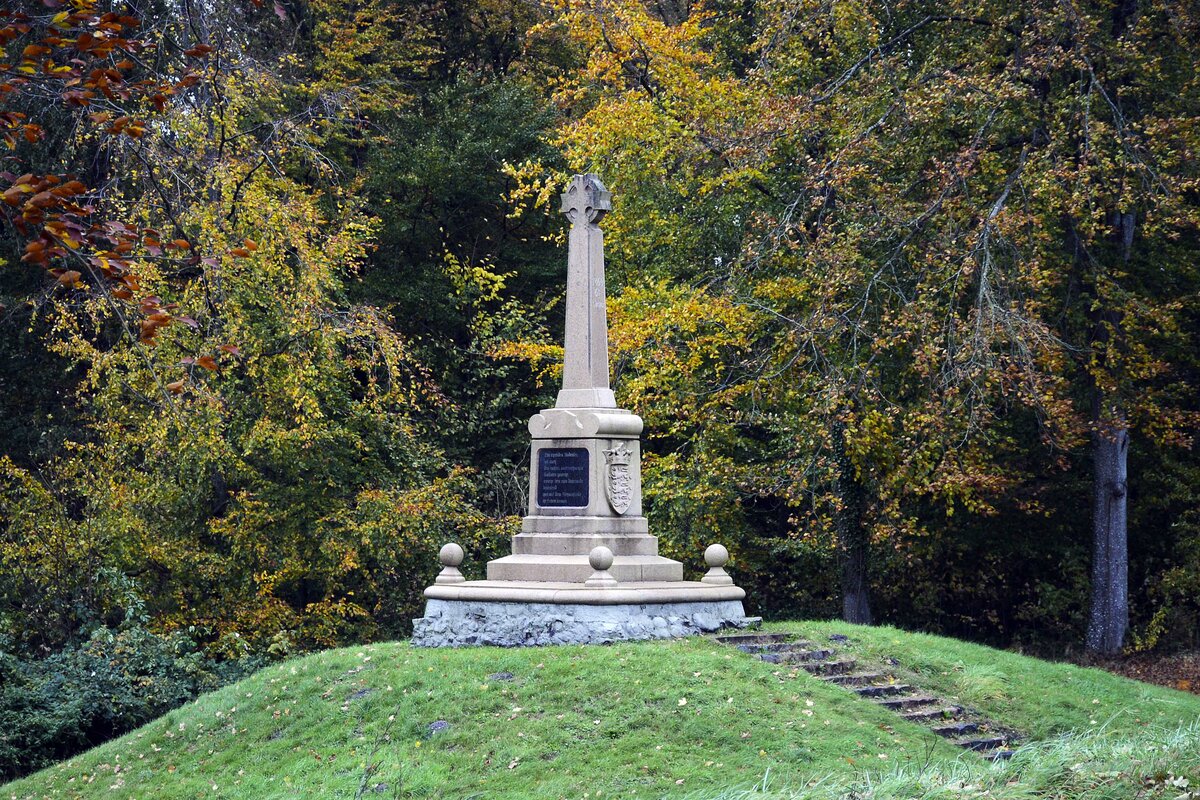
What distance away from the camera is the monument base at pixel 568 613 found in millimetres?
14039

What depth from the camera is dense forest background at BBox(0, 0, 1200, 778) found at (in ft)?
57.4

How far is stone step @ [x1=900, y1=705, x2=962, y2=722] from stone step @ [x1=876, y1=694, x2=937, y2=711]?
Result: 145 millimetres

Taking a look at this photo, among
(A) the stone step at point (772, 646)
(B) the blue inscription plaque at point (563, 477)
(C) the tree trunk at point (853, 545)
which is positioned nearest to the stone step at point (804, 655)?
(A) the stone step at point (772, 646)

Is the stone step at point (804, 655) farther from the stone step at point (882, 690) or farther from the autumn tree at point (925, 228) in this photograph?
the autumn tree at point (925, 228)

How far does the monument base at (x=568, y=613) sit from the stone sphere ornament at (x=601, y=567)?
91 millimetres

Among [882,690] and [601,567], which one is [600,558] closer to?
[601,567]

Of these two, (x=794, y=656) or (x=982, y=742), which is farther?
(x=794, y=656)

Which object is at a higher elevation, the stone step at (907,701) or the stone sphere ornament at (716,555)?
the stone sphere ornament at (716,555)

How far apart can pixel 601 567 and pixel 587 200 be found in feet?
14.4

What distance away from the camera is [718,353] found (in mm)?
20422

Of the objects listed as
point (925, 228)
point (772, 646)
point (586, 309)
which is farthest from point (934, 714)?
point (925, 228)

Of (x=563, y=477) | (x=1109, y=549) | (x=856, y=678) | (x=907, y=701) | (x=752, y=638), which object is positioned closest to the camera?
(x=907, y=701)

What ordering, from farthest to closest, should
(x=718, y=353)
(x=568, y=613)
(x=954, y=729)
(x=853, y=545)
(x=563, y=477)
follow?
(x=853, y=545) → (x=718, y=353) → (x=563, y=477) → (x=568, y=613) → (x=954, y=729)

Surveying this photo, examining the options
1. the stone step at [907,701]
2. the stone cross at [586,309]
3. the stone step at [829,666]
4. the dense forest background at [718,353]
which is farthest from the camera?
the dense forest background at [718,353]
